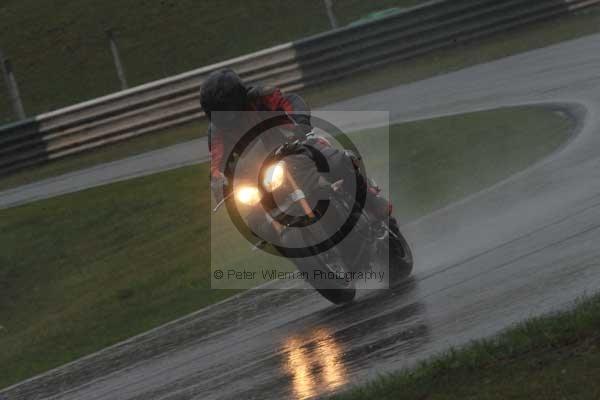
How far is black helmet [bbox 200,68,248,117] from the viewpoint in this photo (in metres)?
7.81

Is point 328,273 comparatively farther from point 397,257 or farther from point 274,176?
point 274,176

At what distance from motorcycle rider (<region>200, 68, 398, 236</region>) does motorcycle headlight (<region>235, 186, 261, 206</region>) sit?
212 mm

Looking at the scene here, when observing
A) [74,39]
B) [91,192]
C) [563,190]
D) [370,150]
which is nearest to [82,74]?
[74,39]

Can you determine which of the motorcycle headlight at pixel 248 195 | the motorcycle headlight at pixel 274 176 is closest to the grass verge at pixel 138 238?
the motorcycle headlight at pixel 248 195

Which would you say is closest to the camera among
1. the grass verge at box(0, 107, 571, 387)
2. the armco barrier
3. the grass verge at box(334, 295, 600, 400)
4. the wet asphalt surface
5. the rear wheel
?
the grass verge at box(334, 295, 600, 400)

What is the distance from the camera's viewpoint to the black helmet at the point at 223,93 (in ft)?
25.6

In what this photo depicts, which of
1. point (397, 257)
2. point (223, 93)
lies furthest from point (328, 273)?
point (223, 93)

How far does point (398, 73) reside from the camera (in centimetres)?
1978

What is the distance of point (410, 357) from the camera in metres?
5.99

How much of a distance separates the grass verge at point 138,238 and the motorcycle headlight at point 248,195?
2.73 metres

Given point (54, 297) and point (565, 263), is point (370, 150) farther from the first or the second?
point (565, 263)

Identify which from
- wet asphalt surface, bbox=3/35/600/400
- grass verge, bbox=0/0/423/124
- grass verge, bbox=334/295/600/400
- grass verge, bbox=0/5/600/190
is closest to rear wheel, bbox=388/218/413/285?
wet asphalt surface, bbox=3/35/600/400

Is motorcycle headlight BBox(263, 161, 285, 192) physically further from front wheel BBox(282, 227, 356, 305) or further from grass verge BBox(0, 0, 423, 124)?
grass verge BBox(0, 0, 423, 124)

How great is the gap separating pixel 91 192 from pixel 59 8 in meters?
16.5
